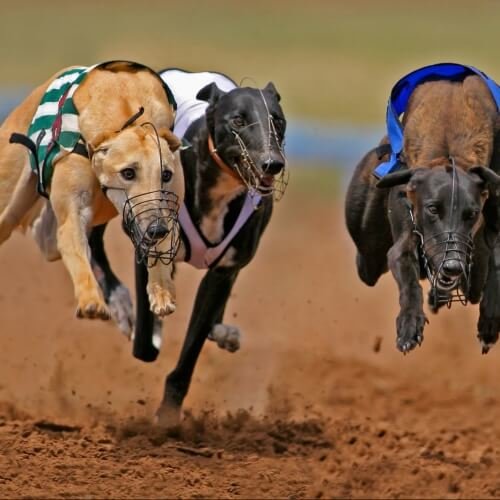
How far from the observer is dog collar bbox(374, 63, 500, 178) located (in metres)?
6.54

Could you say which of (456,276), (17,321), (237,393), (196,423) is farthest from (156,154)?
(17,321)

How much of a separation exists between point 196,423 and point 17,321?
2.44 m

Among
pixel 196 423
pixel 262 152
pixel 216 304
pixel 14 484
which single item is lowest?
pixel 14 484

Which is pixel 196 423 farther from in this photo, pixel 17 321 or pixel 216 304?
pixel 17 321

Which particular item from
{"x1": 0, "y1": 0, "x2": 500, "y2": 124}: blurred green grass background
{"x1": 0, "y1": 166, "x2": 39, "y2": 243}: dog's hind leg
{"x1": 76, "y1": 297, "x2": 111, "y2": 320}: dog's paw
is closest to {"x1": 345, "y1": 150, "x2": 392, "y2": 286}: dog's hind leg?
{"x1": 0, "y1": 166, "x2": 39, "y2": 243}: dog's hind leg

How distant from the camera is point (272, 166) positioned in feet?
20.6

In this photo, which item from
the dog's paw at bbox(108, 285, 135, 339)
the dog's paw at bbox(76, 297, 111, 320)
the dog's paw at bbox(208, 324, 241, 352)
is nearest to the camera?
the dog's paw at bbox(76, 297, 111, 320)

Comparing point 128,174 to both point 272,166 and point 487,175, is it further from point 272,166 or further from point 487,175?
point 487,175

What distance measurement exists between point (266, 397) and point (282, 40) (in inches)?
574

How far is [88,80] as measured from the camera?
21.1 ft

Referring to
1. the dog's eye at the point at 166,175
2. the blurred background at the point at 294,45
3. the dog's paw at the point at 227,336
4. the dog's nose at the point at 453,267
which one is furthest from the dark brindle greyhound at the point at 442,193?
the blurred background at the point at 294,45

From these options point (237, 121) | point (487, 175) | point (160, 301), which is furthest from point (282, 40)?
point (160, 301)

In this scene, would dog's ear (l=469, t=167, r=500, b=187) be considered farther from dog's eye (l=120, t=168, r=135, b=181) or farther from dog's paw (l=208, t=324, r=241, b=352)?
dog's paw (l=208, t=324, r=241, b=352)

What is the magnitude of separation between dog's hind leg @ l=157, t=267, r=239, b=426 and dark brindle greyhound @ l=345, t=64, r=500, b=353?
2.84ft
